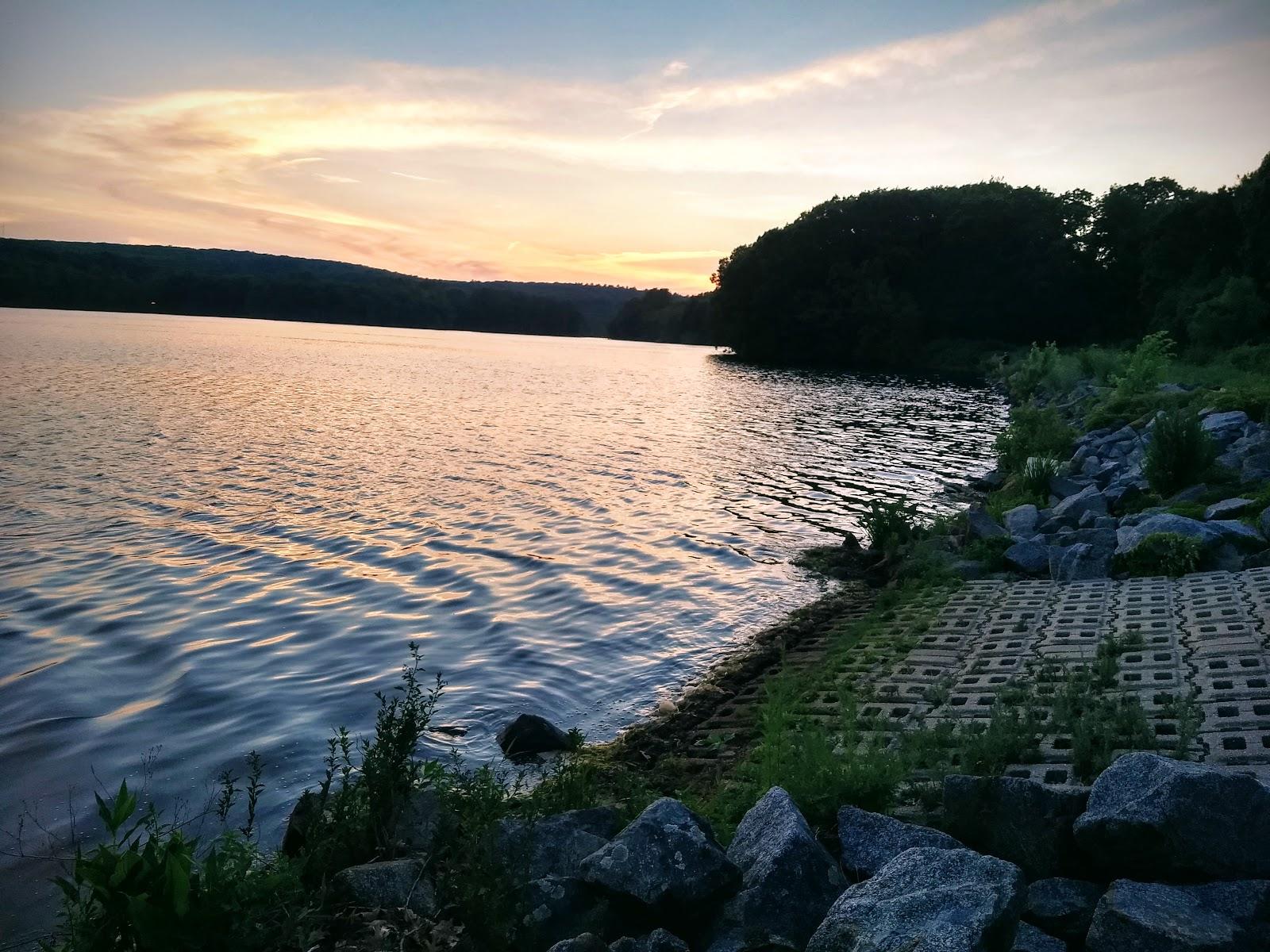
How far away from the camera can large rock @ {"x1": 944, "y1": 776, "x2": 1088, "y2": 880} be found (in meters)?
4.43

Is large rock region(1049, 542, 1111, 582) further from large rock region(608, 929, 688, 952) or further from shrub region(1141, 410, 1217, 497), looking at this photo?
large rock region(608, 929, 688, 952)

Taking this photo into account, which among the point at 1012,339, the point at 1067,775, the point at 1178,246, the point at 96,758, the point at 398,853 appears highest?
the point at 1178,246

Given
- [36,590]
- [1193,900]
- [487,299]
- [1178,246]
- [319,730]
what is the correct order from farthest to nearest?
[487,299] → [1178,246] → [36,590] → [319,730] → [1193,900]

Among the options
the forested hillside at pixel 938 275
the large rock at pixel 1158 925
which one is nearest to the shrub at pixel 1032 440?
the large rock at pixel 1158 925

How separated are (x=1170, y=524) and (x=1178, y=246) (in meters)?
70.2

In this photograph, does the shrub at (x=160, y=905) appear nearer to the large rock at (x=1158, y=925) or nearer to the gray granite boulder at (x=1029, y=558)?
the large rock at (x=1158, y=925)

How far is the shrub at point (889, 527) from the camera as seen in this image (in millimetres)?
14250

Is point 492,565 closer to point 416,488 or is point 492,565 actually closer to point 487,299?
point 416,488

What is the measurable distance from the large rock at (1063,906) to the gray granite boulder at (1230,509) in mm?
9783

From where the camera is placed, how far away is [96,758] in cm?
736

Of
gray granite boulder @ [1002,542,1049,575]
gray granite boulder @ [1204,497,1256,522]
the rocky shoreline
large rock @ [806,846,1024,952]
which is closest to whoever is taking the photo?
large rock @ [806,846,1024,952]

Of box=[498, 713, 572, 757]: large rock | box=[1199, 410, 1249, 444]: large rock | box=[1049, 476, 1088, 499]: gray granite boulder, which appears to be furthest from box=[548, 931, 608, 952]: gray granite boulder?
box=[1199, 410, 1249, 444]: large rock

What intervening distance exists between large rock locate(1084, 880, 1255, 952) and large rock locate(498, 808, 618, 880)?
2.41 metres

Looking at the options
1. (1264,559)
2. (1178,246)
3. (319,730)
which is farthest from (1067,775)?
(1178,246)
